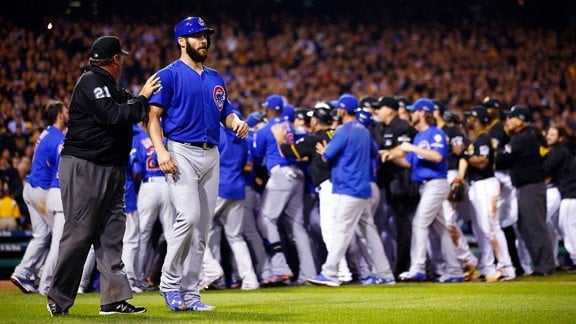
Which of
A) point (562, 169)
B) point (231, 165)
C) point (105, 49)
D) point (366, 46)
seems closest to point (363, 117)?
point (231, 165)

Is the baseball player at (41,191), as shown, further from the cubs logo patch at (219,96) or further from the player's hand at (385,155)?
the player's hand at (385,155)

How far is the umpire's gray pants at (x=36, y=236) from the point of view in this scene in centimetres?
1192

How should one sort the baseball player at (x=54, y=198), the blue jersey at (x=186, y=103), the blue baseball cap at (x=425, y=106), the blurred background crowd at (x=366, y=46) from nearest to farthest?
the blue jersey at (x=186, y=103), the baseball player at (x=54, y=198), the blue baseball cap at (x=425, y=106), the blurred background crowd at (x=366, y=46)

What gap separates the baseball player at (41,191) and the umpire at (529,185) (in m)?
6.30

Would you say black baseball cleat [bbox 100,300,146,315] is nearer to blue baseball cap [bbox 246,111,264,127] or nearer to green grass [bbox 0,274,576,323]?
green grass [bbox 0,274,576,323]

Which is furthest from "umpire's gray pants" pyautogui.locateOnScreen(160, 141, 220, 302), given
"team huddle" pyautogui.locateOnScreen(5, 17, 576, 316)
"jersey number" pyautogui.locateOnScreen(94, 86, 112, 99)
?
"team huddle" pyautogui.locateOnScreen(5, 17, 576, 316)

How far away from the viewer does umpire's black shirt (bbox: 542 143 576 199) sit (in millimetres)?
14609

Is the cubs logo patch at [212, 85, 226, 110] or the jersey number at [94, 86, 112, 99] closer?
the jersey number at [94, 86, 112, 99]

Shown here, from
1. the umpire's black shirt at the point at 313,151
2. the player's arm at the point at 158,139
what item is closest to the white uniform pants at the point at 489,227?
the umpire's black shirt at the point at 313,151

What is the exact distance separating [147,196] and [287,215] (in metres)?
2.19

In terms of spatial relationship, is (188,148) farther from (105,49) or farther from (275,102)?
(275,102)

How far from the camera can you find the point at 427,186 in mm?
12516

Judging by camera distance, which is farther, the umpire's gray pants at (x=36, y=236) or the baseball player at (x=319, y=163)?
the baseball player at (x=319, y=163)

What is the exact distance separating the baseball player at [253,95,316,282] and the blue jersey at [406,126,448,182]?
1593 mm
